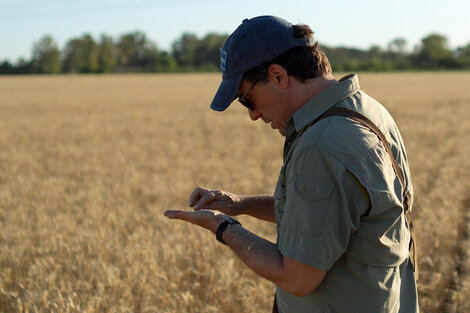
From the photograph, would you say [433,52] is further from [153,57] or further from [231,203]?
[231,203]

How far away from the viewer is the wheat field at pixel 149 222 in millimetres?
3252

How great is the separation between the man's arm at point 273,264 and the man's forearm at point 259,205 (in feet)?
1.51

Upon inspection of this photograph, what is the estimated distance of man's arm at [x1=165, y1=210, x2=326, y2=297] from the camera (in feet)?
5.22

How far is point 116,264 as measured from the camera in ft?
11.8

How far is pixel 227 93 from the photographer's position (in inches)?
72.4

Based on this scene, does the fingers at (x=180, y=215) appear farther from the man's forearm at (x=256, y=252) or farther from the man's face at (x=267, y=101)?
the man's face at (x=267, y=101)

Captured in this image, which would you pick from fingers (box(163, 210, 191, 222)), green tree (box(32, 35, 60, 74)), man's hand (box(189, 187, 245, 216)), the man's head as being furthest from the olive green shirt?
green tree (box(32, 35, 60, 74))

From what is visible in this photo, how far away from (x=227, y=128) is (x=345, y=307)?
1202 centimetres

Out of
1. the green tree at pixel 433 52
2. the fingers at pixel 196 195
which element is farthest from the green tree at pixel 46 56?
the fingers at pixel 196 195

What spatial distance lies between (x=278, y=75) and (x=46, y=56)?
9005 centimetres

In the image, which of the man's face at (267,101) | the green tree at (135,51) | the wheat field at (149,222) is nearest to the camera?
the man's face at (267,101)

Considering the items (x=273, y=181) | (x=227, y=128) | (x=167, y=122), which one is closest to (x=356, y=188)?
(x=273, y=181)

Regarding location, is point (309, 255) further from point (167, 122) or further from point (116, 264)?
point (167, 122)

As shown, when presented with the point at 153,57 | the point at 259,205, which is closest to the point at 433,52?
the point at 153,57
